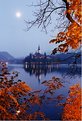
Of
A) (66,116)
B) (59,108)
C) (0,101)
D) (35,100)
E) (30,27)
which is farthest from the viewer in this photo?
(59,108)

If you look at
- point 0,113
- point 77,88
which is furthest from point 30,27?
point 77,88

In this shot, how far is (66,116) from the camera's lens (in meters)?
20.5

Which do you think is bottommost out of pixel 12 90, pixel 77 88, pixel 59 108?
pixel 59 108

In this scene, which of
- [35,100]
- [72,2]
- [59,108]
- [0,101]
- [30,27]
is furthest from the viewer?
[59,108]

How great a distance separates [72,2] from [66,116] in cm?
1470

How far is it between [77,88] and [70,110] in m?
1.76

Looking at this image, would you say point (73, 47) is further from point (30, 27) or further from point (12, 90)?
point (12, 90)

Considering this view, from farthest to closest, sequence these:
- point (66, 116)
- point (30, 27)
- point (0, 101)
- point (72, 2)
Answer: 1. point (66, 116)
2. point (0, 101)
3. point (30, 27)
4. point (72, 2)

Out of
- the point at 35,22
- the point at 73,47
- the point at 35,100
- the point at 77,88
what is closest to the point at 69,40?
the point at 73,47

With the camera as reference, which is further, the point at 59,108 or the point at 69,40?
the point at 59,108

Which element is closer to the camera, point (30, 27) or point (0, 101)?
point (30, 27)

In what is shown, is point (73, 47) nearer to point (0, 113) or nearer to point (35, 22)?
point (35, 22)

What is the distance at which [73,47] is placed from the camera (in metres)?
7.06

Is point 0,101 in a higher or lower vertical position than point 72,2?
lower
